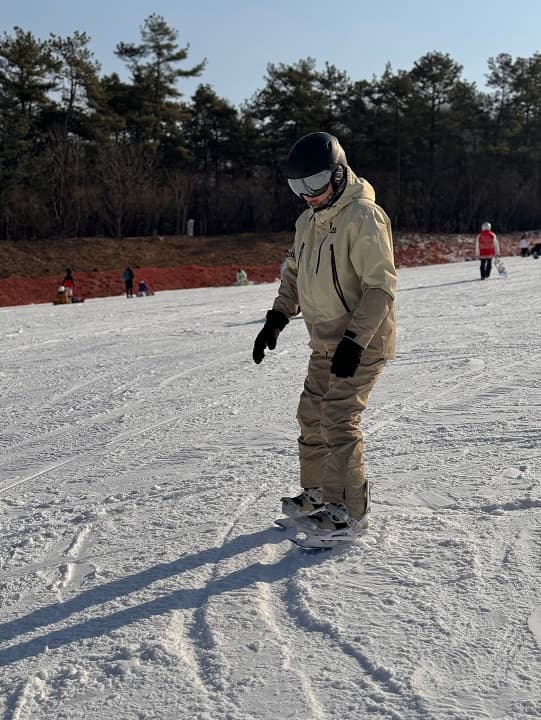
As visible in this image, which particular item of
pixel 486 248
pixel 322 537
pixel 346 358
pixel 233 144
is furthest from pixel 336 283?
pixel 233 144

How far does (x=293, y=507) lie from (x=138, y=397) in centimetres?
412

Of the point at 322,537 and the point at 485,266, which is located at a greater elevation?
the point at 485,266

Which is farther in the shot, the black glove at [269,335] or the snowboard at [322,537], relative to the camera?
the black glove at [269,335]

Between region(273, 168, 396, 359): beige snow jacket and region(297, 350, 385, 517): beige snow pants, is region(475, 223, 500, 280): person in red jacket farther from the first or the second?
region(297, 350, 385, 517): beige snow pants

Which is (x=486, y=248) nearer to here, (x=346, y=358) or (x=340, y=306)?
(x=340, y=306)

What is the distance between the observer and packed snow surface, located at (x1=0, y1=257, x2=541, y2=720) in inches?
96.6

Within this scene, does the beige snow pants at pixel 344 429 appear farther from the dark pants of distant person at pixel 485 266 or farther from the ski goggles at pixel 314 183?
the dark pants of distant person at pixel 485 266

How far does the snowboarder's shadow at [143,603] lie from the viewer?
2.86m

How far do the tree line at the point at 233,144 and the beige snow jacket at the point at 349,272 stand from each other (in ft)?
137

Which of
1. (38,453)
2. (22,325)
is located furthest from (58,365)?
(22,325)

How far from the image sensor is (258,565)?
3.39 metres

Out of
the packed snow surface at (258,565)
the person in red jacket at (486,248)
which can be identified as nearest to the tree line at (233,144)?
the person in red jacket at (486,248)

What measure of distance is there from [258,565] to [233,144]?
174 ft

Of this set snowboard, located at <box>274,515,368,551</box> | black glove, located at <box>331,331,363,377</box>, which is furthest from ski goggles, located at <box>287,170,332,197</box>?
snowboard, located at <box>274,515,368,551</box>
